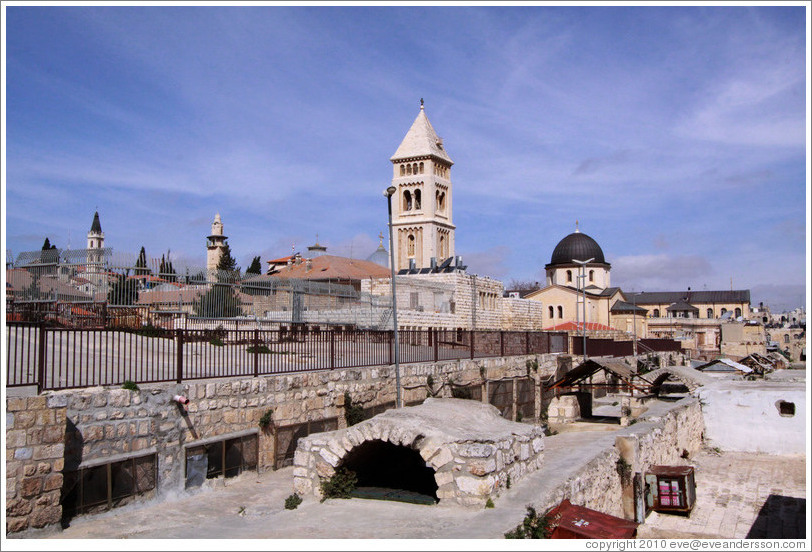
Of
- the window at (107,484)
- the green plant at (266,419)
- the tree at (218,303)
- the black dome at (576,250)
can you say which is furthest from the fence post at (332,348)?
the black dome at (576,250)

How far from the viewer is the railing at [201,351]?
9277mm

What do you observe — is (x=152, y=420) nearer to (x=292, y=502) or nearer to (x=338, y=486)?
(x=292, y=502)

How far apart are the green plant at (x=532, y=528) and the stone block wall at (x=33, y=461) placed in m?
5.49

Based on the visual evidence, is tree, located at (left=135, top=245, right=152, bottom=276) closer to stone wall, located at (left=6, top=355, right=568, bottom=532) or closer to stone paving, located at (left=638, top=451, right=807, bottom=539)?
stone wall, located at (left=6, top=355, right=568, bottom=532)

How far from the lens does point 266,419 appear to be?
1164 cm

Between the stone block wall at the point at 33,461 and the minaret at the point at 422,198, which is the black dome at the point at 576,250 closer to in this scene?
the minaret at the point at 422,198

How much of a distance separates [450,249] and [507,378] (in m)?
42.8

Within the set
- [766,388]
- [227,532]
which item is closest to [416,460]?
[227,532]

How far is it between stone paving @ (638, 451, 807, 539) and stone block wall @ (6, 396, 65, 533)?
10026 millimetres

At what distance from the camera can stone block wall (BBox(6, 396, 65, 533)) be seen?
784cm

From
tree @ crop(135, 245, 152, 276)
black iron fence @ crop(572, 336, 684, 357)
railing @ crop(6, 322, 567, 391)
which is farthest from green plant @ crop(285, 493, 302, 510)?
black iron fence @ crop(572, 336, 684, 357)

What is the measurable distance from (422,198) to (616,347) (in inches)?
1129

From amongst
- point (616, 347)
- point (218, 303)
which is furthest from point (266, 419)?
point (616, 347)

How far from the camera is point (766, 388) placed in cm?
2248
